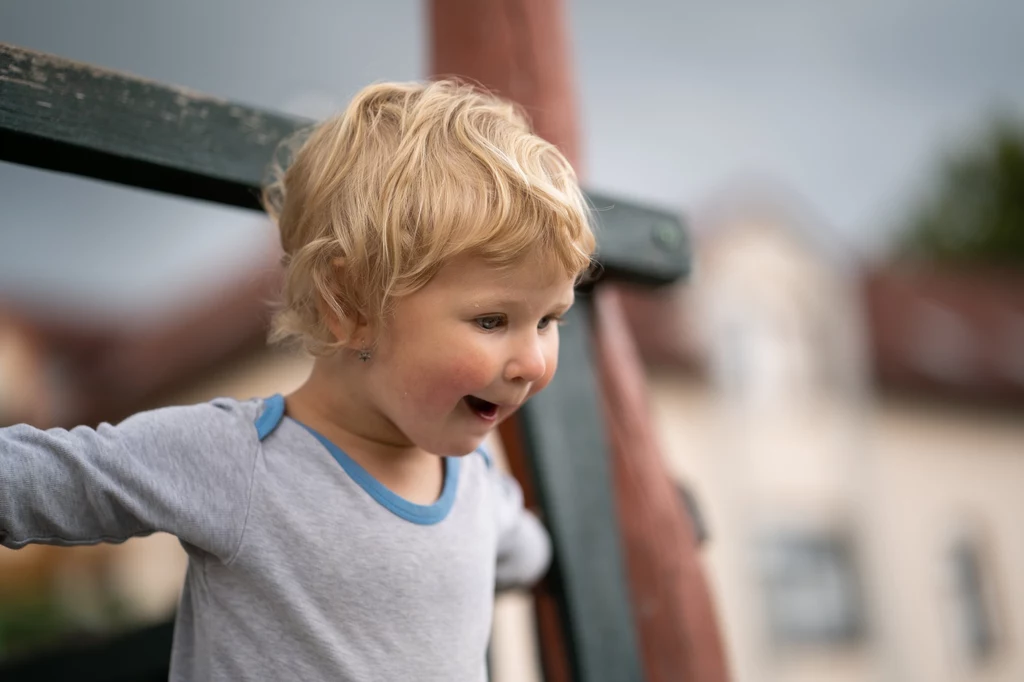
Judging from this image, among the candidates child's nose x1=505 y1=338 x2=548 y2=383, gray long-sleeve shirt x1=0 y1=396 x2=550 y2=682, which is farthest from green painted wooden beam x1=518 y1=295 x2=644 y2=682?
child's nose x1=505 y1=338 x2=548 y2=383

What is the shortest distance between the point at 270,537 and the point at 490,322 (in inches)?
10.3

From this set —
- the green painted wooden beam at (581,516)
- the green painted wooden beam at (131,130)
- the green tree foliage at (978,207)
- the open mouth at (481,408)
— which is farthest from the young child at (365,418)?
the green tree foliage at (978,207)

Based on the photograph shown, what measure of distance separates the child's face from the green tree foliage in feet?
67.8

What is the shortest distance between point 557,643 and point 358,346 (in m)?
0.65

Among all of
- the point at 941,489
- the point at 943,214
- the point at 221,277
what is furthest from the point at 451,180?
the point at 943,214

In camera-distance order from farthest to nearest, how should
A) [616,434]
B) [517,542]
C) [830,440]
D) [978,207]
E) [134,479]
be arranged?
[978,207] → [830,440] → [616,434] → [517,542] → [134,479]

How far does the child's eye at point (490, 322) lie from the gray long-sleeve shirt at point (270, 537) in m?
0.18

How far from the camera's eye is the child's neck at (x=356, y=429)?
3.11 feet

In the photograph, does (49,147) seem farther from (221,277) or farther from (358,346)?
(221,277)

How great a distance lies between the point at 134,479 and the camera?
81 centimetres

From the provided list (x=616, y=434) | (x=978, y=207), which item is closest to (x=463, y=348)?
(x=616, y=434)

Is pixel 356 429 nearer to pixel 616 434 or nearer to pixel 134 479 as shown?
pixel 134 479

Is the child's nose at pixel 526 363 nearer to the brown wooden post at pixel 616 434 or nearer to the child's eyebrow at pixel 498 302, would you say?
the child's eyebrow at pixel 498 302

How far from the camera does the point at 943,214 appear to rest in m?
20.3
